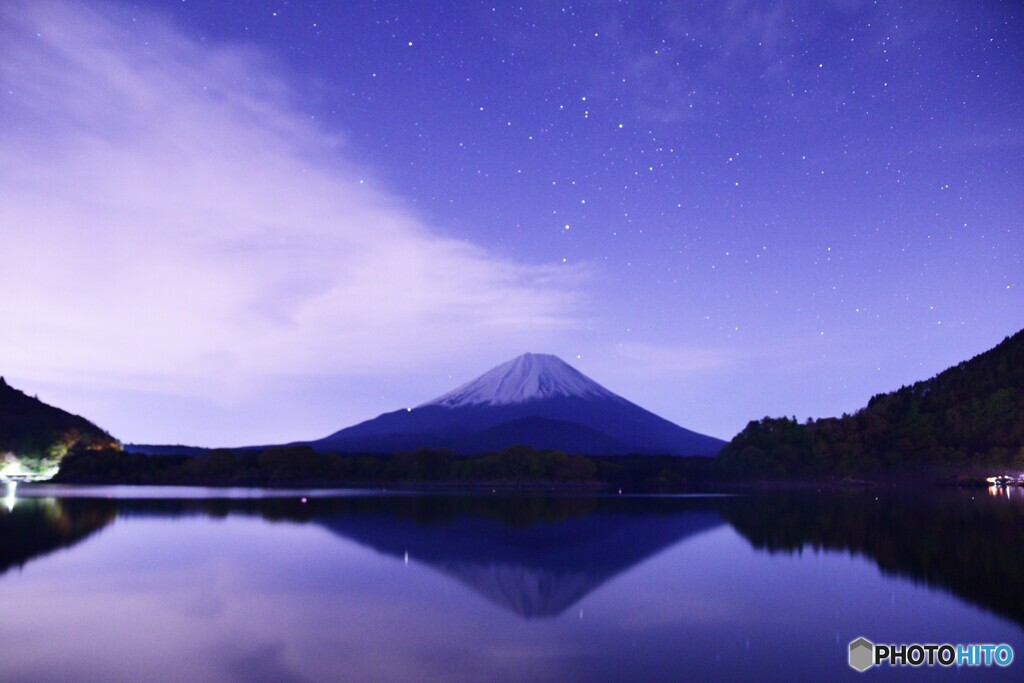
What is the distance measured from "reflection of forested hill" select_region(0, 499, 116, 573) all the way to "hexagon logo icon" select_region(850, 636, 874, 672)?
19261 millimetres

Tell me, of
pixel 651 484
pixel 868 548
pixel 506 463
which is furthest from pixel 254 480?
pixel 868 548

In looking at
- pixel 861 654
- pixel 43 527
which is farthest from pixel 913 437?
pixel 861 654

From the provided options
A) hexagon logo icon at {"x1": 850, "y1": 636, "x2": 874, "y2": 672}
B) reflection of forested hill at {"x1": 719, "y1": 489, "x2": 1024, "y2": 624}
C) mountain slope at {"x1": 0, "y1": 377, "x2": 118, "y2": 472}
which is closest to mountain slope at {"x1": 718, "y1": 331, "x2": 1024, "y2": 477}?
reflection of forested hill at {"x1": 719, "y1": 489, "x2": 1024, "y2": 624}

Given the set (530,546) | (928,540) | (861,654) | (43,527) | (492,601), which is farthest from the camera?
(43,527)

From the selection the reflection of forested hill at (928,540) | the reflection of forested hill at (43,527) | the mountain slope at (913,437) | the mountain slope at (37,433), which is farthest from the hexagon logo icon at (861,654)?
the mountain slope at (37,433)

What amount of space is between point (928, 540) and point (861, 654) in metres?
17.7

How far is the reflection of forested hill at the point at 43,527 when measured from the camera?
936 inches

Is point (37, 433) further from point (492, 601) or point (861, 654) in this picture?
point (861, 654)

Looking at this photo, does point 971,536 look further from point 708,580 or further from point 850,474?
point 850,474

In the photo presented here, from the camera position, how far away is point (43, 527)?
32.4 metres

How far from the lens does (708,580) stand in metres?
20.1

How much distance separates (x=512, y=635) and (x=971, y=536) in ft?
70.7

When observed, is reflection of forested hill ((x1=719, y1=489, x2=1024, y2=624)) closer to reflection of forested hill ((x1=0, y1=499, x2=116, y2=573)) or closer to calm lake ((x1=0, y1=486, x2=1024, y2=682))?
calm lake ((x1=0, y1=486, x2=1024, y2=682))

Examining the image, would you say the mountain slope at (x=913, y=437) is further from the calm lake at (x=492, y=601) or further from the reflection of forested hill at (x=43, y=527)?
the reflection of forested hill at (x=43, y=527)
